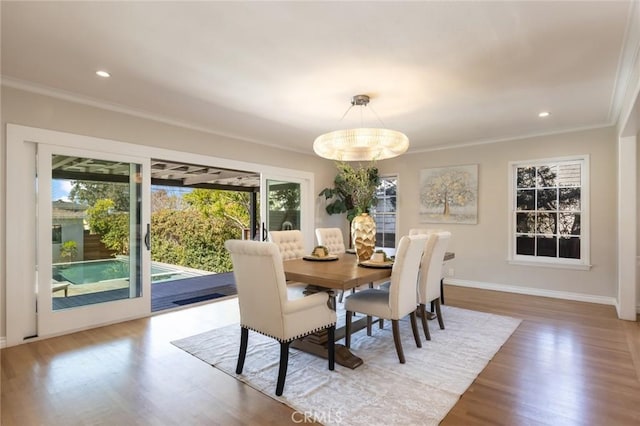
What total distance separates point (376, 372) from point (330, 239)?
87.2 inches

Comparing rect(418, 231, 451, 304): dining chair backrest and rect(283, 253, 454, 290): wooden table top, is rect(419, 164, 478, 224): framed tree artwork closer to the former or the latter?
rect(418, 231, 451, 304): dining chair backrest

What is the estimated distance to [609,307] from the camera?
4.29 m

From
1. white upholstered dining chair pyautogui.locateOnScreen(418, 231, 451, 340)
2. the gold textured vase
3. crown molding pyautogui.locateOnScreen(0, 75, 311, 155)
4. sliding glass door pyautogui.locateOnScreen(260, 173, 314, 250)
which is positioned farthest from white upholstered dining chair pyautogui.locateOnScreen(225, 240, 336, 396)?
sliding glass door pyautogui.locateOnScreen(260, 173, 314, 250)

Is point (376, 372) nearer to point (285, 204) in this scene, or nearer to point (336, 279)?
point (336, 279)

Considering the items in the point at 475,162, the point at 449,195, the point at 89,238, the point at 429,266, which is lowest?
the point at 429,266

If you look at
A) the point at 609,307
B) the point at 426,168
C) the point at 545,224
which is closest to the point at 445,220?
the point at 426,168

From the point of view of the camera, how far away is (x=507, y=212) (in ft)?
17.1

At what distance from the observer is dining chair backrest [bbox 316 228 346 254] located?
446cm

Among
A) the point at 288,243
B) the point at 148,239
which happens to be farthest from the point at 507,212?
the point at 148,239

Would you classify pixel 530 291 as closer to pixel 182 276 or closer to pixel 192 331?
pixel 192 331

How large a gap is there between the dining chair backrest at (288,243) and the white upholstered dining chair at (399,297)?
1.20 metres

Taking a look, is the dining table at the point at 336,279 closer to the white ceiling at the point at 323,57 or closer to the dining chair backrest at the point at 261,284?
the dining chair backrest at the point at 261,284

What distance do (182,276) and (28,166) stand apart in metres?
4.48

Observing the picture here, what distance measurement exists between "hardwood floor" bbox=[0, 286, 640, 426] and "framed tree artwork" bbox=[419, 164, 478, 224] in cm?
237
